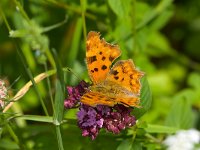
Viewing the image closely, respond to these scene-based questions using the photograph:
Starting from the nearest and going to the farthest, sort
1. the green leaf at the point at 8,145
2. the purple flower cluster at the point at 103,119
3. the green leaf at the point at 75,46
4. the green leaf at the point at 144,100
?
the purple flower cluster at the point at 103,119, the green leaf at the point at 144,100, the green leaf at the point at 8,145, the green leaf at the point at 75,46


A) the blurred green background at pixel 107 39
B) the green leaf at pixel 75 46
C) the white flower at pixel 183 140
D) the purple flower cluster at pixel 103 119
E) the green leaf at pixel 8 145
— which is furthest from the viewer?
the green leaf at pixel 75 46

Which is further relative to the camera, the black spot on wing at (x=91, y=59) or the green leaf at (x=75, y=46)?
the green leaf at (x=75, y=46)

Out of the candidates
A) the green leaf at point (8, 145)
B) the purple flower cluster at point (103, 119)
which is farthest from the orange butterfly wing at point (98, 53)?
the green leaf at point (8, 145)

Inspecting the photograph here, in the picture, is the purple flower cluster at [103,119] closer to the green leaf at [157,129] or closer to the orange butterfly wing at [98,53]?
the orange butterfly wing at [98,53]

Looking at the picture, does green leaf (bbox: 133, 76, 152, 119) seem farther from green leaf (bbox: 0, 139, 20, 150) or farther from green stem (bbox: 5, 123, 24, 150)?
green leaf (bbox: 0, 139, 20, 150)

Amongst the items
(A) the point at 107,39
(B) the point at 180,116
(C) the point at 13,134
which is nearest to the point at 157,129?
(B) the point at 180,116

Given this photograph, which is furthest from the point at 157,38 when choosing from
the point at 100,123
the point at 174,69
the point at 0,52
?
the point at 100,123

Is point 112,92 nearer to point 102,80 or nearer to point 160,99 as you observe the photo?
point 102,80
